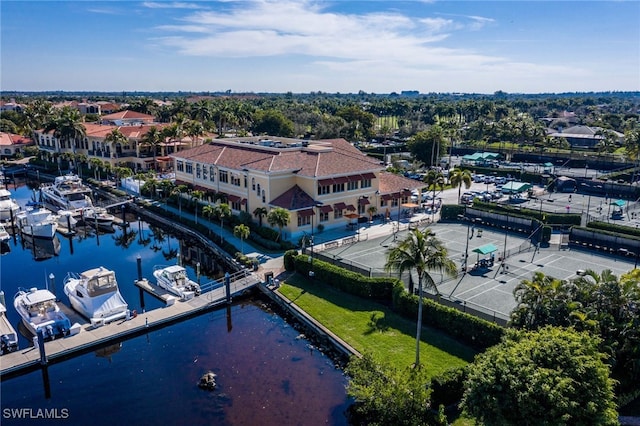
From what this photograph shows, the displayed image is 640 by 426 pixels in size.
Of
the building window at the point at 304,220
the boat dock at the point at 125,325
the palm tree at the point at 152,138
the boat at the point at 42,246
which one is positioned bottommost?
the boat at the point at 42,246

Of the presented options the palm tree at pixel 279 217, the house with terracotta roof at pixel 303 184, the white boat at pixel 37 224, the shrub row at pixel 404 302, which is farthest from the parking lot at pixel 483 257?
the white boat at pixel 37 224

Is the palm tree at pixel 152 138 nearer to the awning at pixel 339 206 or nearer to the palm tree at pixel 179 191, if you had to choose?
the palm tree at pixel 179 191

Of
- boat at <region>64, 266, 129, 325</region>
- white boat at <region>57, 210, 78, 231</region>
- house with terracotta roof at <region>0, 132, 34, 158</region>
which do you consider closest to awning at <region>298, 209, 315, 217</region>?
boat at <region>64, 266, 129, 325</region>

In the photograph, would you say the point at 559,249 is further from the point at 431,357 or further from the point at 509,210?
the point at 431,357

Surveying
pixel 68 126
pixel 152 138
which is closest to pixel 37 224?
pixel 152 138

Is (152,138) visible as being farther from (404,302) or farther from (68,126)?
(404,302)

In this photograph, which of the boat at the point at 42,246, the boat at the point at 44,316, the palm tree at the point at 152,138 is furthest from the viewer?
the palm tree at the point at 152,138

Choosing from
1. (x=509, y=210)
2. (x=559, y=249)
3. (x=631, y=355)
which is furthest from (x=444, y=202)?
(x=631, y=355)
